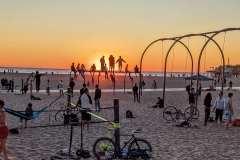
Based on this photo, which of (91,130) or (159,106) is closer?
(91,130)

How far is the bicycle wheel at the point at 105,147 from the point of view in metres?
7.56

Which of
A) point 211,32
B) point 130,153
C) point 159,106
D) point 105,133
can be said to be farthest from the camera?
point 159,106

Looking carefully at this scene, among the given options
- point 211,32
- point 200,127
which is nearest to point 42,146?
point 200,127

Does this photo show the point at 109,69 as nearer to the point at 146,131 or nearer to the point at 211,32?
the point at 211,32

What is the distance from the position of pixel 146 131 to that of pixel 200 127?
9.65ft

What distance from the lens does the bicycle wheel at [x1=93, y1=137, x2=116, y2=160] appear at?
7559 millimetres

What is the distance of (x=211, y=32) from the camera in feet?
50.6

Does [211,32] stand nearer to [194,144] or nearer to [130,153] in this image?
[194,144]

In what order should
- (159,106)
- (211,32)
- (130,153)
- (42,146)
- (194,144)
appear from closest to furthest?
(130,153), (42,146), (194,144), (211,32), (159,106)

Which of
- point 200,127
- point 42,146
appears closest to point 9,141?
point 42,146

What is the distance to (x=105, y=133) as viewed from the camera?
36.2 feet

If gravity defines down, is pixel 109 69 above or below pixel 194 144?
above

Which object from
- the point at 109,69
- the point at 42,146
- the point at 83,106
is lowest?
the point at 42,146

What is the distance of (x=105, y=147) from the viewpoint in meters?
7.60
